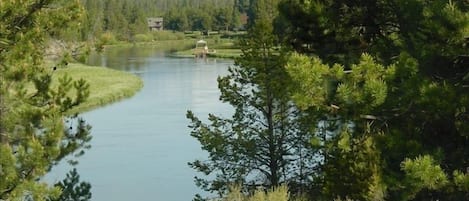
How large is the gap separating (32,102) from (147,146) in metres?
15.1

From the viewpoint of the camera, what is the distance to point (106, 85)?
41562 mm

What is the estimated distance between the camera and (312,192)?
38.4 feet

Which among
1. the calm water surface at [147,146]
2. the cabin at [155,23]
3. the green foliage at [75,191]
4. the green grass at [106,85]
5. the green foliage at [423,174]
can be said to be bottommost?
the cabin at [155,23]

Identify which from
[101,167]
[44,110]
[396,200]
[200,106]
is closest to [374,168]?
[396,200]

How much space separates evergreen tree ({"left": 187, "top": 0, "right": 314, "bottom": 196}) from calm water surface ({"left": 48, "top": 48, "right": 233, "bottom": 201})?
414cm

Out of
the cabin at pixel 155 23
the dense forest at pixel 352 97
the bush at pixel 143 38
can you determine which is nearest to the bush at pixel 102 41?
the dense forest at pixel 352 97

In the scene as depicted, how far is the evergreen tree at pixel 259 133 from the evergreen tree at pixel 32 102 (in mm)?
4779

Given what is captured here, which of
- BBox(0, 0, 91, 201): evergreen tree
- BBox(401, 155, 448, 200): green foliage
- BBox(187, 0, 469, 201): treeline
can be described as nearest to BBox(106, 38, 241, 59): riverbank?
BBox(187, 0, 469, 201): treeline

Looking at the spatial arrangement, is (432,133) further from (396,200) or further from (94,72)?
(94,72)

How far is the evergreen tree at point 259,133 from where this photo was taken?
13336 millimetres

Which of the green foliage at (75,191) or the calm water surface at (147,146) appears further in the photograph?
the calm water surface at (147,146)

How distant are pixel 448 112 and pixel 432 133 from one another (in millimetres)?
908

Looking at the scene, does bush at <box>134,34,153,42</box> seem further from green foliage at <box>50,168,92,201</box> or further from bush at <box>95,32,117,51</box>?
bush at <box>95,32,117,51</box>

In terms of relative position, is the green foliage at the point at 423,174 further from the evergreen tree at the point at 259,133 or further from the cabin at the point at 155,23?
the cabin at the point at 155,23
